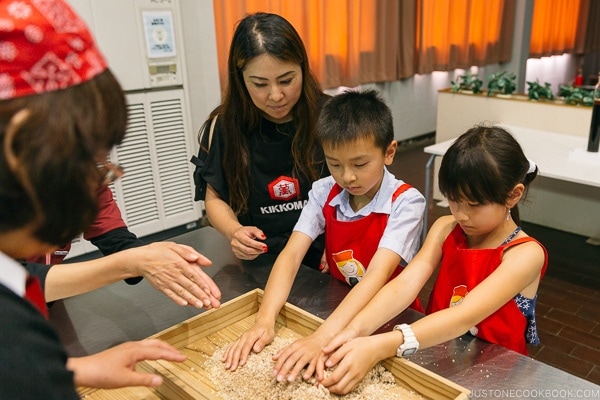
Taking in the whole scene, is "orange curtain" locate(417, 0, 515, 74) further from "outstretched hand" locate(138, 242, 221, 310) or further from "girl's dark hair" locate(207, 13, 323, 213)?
"outstretched hand" locate(138, 242, 221, 310)

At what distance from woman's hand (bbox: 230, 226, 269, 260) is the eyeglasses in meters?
0.83

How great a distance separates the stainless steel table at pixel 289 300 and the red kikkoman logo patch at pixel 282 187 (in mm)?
226

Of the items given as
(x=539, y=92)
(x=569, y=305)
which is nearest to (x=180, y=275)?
(x=569, y=305)

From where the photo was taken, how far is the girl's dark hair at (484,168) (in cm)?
122

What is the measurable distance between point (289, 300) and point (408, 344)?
383 millimetres

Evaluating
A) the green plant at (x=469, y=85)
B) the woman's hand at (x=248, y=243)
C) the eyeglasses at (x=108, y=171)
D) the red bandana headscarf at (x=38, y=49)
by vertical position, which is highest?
the red bandana headscarf at (x=38, y=49)

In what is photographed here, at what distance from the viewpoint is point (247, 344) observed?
1145mm

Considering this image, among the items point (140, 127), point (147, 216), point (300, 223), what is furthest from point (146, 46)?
point (300, 223)

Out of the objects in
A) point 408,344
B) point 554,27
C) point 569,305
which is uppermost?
point 554,27

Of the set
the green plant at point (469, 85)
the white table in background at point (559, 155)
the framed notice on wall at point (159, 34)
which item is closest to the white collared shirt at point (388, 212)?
the white table in background at point (559, 155)

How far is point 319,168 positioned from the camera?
1.75 m

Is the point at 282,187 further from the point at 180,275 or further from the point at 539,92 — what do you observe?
the point at 539,92

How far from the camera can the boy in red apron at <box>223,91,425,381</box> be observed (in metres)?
1.25

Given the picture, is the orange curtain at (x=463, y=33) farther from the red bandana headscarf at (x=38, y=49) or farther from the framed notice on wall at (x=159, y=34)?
the red bandana headscarf at (x=38, y=49)
